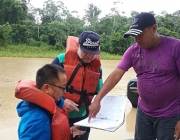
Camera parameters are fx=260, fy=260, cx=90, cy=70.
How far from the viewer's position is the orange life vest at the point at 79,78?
203 cm

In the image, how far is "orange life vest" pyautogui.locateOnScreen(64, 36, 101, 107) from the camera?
6.67 ft

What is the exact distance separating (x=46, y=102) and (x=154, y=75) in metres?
0.86

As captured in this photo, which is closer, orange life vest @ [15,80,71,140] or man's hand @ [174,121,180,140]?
orange life vest @ [15,80,71,140]

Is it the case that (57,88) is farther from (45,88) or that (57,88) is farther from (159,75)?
(159,75)


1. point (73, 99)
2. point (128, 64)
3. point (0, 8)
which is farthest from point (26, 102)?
point (0, 8)

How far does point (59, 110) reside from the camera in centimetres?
153

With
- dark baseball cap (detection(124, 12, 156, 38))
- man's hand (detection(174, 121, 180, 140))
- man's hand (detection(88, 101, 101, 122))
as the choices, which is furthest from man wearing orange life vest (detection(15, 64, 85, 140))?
man's hand (detection(174, 121, 180, 140))

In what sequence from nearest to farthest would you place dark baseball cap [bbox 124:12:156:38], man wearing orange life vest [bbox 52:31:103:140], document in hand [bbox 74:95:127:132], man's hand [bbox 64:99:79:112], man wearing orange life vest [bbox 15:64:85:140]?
man wearing orange life vest [bbox 15:64:85:140]
document in hand [bbox 74:95:127:132]
dark baseball cap [bbox 124:12:156:38]
man's hand [bbox 64:99:79:112]
man wearing orange life vest [bbox 52:31:103:140]

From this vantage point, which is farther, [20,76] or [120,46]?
[120,46]

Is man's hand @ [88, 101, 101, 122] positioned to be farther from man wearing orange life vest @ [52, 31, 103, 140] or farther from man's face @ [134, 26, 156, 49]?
man's face @ [134, 26, 156, 49]

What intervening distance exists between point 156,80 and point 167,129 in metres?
0.37

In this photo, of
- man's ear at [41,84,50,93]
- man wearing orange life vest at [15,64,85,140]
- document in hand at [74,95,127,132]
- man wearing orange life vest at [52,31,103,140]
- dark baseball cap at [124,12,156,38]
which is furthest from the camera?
man wearing orange life vest at [52,31,103,140]

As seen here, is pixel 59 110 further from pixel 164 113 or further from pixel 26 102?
pixel 164 113

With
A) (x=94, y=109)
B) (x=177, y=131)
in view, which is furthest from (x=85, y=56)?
(x=177, y=131)
